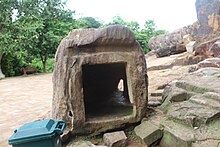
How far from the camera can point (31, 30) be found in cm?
1327

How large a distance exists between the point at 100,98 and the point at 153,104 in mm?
1143

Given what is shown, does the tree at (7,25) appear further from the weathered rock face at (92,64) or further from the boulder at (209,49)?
the weathered rock face at (92,64)

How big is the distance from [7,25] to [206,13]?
34.7ft

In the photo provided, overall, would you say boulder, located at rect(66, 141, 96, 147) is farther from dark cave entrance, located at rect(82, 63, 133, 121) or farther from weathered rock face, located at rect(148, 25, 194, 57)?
weathered rock face, located at rect(148, 25, 194, 57)

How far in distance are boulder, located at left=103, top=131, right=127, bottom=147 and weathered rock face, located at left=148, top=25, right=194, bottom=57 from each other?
702 centimetres

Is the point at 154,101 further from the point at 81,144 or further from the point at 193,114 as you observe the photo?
the point at 81,144

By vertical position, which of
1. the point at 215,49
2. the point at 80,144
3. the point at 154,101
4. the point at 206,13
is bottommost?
the point at 80,144

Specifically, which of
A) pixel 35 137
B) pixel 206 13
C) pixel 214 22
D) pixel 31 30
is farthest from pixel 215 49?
pixel 31 30

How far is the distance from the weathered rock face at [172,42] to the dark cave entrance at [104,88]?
17.3ft

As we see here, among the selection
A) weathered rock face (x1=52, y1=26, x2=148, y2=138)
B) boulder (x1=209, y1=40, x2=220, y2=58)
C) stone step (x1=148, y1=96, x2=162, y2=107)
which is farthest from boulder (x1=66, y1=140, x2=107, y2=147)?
boulder (x1=209, y1=40, x2=220, y2=58)

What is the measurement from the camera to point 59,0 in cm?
1499

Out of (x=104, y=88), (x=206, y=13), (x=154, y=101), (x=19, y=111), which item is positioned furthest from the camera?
(x=206, y=13)

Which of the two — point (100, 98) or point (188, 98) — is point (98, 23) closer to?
point (100, 98)

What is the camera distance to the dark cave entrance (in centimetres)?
390
